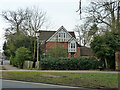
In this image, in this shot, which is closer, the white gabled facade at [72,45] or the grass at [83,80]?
the grass at [83,80]

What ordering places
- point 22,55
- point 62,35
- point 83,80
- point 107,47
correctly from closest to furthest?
point 83,80
point 107,47
point 22,55
point 62,35

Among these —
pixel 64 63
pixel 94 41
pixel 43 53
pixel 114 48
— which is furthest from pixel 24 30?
pixel 114 48

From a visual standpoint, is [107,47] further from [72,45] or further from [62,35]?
[62,35]

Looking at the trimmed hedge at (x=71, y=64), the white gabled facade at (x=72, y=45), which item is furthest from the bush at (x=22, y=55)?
the white gabled facade at (x=72, y=45)

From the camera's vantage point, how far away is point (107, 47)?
2370cm

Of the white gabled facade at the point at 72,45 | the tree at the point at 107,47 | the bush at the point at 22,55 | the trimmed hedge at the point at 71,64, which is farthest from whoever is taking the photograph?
the white gabled facade at the point at 72,45

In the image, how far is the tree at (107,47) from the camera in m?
23.8

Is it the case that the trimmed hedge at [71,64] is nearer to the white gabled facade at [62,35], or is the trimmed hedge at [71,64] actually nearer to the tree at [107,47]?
the tree at [107,47]

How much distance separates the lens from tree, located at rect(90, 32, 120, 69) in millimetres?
23766

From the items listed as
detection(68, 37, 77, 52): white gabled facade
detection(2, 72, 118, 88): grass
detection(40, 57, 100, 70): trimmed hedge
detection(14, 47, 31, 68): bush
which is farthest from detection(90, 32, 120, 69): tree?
detection(68, 37, 77, 52): white gabled facade

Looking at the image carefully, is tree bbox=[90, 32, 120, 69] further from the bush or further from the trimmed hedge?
the bush

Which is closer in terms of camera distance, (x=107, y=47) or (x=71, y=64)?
(x=107, y=47)

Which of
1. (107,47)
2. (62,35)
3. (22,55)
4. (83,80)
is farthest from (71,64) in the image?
(62,35)

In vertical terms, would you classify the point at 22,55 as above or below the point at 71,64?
above
